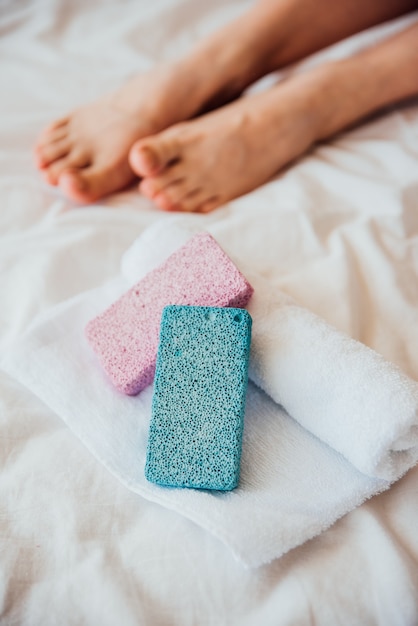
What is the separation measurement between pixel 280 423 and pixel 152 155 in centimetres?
51

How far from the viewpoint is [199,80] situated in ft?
3.48

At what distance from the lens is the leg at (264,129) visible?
0.95 m

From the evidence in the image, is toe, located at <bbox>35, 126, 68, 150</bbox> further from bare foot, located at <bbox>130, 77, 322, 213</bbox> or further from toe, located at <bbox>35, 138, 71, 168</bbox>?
bare foot, located at <bbox>130, 77, 322, 213</bbox>

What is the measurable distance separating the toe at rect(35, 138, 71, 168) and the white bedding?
0.09 feet

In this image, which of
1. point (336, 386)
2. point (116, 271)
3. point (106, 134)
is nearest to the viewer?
point (336, 386)

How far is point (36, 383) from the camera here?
666 millimetres

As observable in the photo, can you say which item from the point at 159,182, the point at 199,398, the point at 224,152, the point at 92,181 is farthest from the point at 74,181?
the point at 199,398

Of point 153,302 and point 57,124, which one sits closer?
point 153,302

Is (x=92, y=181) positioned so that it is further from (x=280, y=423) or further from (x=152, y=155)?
(x=280, y=423)

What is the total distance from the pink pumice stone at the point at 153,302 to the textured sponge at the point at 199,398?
0.11 ft

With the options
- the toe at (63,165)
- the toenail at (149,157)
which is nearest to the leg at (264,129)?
the toenail at (149,157)

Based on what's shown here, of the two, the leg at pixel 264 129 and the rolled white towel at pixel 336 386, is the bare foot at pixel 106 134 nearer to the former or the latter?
the leg at pixel 264 129

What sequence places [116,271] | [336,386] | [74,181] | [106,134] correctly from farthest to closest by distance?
[106,134]
[74,181]
[116,271]
[336,386]

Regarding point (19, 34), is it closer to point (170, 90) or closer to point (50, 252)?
point (170, 90)
